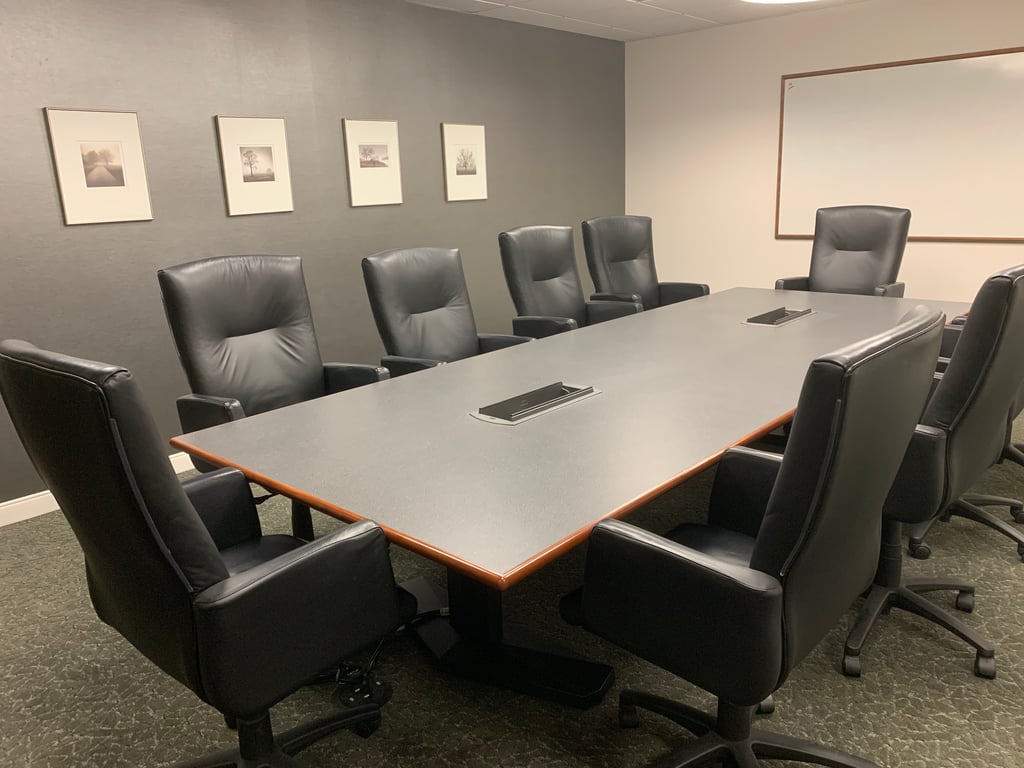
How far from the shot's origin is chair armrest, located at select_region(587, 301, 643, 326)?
4.18 m

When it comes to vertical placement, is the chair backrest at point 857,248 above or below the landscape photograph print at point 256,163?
below

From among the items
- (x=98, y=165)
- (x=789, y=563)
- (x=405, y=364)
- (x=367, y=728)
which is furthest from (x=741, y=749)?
(x=98, y=165)

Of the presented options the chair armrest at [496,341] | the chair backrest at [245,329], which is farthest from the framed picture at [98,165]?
the chair armrest at [496,341]

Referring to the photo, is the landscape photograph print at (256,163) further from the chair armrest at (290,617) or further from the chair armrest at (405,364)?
the chair armrest at (290,617)

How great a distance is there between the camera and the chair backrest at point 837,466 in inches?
44.1

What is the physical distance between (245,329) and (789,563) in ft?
7.30

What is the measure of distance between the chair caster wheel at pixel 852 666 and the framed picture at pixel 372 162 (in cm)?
354

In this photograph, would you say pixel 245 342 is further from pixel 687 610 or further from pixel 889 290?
pixel 889 290

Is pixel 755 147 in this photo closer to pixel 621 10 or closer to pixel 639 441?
pixel 621 10

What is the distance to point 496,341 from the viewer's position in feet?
11.2

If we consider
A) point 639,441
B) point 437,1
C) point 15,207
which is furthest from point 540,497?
point 437,1

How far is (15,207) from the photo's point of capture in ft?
10.2

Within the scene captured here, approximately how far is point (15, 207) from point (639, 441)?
2.89 m

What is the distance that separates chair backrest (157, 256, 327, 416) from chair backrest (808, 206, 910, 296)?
11.1 feet
